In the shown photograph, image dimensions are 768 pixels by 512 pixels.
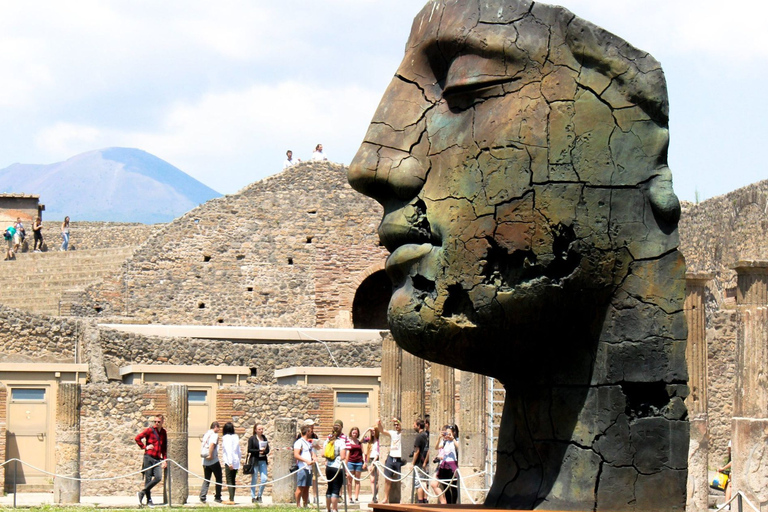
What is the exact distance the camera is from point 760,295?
13.0 meters

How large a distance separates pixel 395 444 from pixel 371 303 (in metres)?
18.7

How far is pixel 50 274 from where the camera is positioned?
1320 inches

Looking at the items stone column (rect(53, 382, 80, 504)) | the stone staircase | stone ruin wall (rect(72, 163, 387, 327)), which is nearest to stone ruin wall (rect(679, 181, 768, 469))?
stone ruin wall (rect(72, 163, 387, 327))

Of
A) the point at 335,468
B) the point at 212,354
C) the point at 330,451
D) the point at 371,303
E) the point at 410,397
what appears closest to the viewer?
the point at 335,468

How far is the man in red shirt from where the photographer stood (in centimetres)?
1599

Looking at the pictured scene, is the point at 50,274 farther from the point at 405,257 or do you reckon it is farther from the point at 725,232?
the point at 405,257

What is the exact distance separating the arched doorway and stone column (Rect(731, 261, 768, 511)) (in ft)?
71.0

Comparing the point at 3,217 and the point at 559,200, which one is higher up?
the point at 3,217

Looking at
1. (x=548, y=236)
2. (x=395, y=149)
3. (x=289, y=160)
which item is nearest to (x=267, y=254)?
(x=289, y=160)

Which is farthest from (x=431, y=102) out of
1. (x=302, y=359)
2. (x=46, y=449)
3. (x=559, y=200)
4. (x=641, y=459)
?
(x=302, y=359)

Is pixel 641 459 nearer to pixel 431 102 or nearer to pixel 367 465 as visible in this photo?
pixel 431 102

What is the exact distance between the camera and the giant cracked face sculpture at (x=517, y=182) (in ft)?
17.2

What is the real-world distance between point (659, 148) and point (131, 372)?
17.3 meters

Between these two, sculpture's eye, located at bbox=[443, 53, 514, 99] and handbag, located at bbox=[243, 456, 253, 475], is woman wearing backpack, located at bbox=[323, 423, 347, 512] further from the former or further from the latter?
sculpture's eye, located at bbox=[443, 53, 514, 99]
